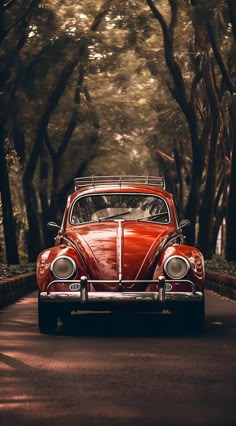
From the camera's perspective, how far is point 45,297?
13.9 m

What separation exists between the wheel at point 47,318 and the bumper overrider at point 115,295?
0.14 metres

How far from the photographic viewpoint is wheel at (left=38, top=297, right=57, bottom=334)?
14.0m

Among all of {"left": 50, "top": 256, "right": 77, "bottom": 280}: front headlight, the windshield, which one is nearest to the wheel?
{"left": 50, "top": 256, "right": 77, "bottom": 280}: front headlight

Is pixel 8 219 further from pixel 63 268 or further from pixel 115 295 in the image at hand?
pixel 115 295

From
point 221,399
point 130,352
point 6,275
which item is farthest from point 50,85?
point 221,399

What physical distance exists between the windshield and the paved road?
1495 mm

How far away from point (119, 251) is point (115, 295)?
2.14 ft

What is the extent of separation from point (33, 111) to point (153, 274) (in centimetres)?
2226

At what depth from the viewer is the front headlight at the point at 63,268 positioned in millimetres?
13844

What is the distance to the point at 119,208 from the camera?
15844 mm

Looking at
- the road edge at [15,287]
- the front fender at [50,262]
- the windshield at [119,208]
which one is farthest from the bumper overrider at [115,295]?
the road edge at [15,287]

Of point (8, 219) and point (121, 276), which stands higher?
point (121, 276)

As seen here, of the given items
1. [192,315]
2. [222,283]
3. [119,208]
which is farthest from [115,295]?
[222,283]

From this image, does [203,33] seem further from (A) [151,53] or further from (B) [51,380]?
(B) [51,380]
